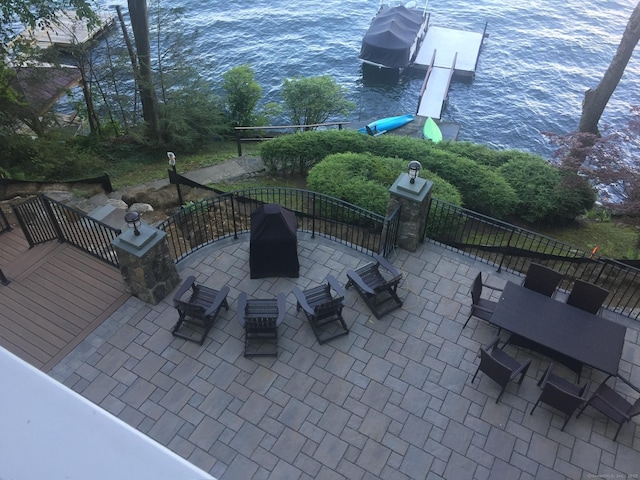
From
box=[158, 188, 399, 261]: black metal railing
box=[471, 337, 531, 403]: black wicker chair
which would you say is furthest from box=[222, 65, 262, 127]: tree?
box=[471, 337, 531, 403]: black wicker chair

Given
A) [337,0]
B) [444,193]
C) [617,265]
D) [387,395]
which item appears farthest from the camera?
[337,0]

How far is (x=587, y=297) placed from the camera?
8.50m

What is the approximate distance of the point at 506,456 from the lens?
7.27 meters

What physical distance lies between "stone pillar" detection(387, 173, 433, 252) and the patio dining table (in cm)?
223

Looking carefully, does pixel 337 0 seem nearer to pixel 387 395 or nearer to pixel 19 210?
pixel 19 210

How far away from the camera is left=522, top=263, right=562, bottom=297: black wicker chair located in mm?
8700

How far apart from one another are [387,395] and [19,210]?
8143 mm

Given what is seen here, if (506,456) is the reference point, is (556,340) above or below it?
above

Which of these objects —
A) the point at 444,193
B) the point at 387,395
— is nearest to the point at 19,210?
the point at 387,395

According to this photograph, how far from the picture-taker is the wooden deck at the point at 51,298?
8.48m

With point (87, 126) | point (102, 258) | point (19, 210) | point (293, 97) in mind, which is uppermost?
point (19, 210)

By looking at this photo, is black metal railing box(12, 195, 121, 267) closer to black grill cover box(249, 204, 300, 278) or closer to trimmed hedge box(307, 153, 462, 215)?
black grill cover box(249, 204, 300, 278)

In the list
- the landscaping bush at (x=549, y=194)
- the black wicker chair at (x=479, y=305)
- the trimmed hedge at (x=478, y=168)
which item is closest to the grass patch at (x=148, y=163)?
the trimmed hedge at (x=478, y=168)

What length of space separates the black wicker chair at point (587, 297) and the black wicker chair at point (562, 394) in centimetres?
140
